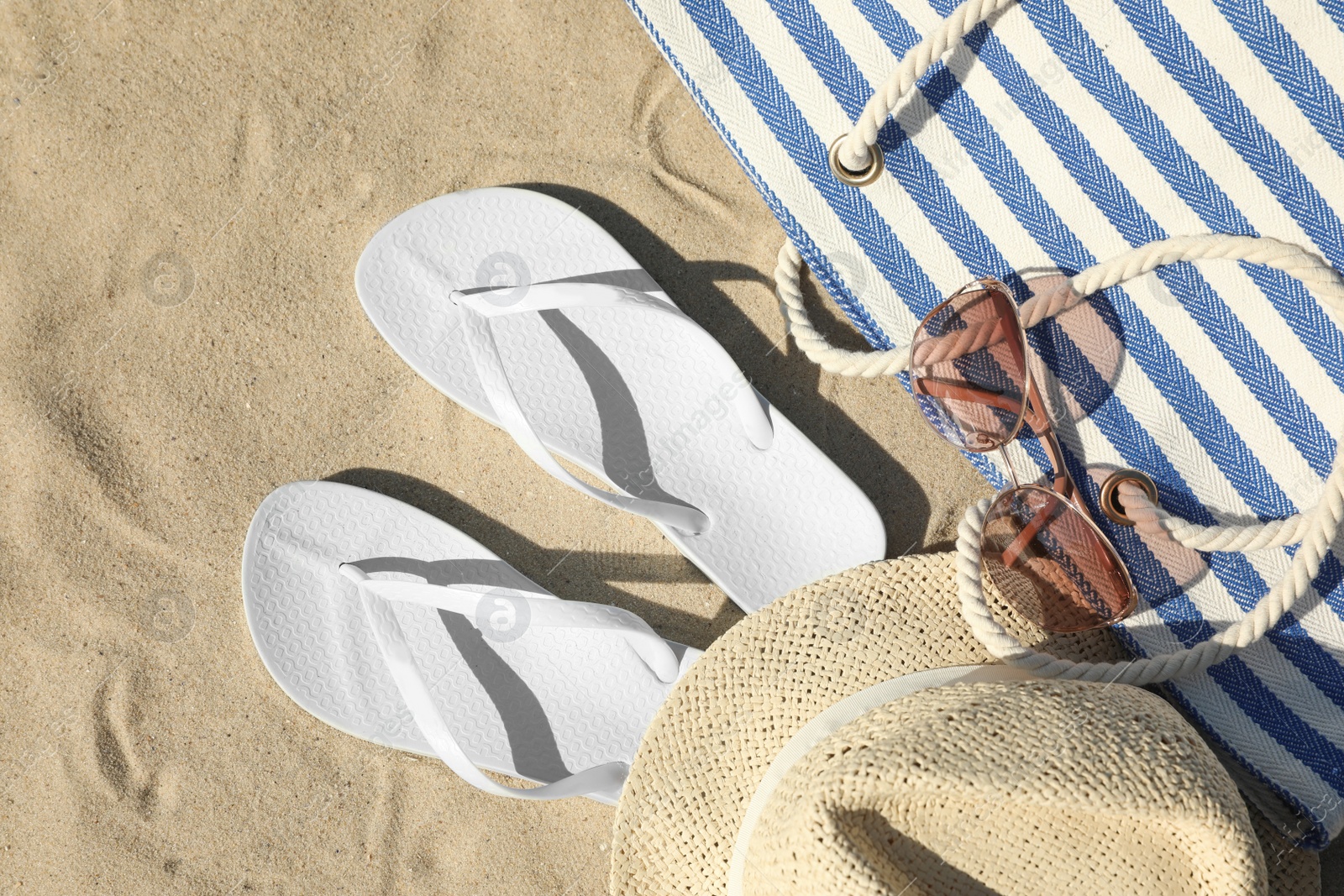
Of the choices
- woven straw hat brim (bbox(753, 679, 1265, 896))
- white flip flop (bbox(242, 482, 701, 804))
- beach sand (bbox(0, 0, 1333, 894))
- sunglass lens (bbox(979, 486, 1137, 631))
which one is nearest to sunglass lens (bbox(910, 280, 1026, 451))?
sunglass lens (bbox(979, 486, 1137, 631))

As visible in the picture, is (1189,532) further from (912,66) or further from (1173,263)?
(912,66)

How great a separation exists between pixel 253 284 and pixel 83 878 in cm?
90

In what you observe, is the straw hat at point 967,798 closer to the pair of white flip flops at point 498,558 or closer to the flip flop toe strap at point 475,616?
the flip flop toe strap at point 475,616

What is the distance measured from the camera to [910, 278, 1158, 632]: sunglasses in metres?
1.07

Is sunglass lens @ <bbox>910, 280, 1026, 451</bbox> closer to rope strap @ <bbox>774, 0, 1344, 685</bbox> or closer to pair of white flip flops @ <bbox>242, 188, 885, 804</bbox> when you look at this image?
rope strap @ <bbox>774, 0, 1344, 685</bbox>

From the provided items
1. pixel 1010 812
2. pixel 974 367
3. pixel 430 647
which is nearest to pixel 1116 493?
pixel 974 367

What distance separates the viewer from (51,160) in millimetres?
1272

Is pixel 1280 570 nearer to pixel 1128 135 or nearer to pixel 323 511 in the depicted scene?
pixel 1128 135

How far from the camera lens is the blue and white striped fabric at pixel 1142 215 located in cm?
99

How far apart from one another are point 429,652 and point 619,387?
49 cm

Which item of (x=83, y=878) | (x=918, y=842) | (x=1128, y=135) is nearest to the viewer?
(x=918, y=842)

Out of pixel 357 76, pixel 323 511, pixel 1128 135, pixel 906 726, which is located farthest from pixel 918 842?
pixel 357 76

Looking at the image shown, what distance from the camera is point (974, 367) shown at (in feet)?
3.57

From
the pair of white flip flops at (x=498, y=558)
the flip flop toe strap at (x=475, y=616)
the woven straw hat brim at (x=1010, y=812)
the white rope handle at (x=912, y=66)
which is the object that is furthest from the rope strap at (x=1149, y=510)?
the flip flop toe strap at (x=475, y=616)
